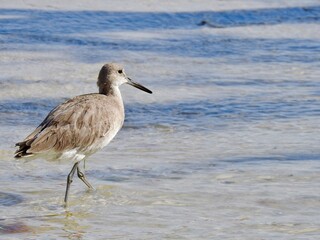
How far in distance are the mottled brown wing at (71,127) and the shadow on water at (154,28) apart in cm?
492

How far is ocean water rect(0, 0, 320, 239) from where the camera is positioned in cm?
722

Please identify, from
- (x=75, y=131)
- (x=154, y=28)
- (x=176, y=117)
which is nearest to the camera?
(x=75, y=131)

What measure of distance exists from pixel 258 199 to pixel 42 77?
4742 mm

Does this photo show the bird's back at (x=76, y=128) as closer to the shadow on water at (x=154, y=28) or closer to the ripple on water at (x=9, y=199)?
the ripple on water at (x=9, y=199)

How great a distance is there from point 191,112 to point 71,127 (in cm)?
283

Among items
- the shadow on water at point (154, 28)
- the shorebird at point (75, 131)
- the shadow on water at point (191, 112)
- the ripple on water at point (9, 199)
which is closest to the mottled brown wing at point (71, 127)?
the shorebird at point (75, 131)

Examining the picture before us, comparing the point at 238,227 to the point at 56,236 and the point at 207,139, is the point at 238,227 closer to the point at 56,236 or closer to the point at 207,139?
the point at 56,236

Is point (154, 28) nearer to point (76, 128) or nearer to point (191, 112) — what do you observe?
point (191, 112)

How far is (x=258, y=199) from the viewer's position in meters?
7.59

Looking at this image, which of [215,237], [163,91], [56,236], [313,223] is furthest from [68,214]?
[163,91]

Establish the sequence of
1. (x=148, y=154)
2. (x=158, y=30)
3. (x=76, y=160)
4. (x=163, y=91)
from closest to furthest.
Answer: (x=76, y=160) < (x=148, y=154) < (x=163, y=91) < (x=158, y=30)

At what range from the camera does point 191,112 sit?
34.3 feet

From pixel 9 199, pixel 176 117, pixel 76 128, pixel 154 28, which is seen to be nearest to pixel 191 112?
pixel 176 117

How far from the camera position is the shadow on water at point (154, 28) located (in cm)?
1351
